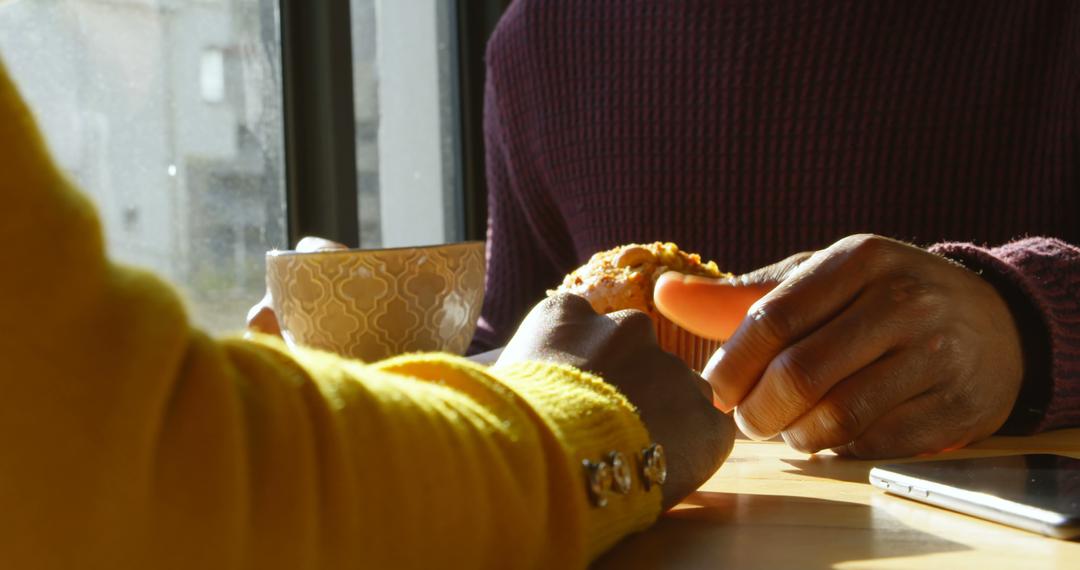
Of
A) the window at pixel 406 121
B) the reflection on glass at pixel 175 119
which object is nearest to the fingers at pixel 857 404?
the reflection on glass at pixel 175 119

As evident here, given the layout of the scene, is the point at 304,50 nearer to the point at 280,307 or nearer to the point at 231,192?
the point at 231,192

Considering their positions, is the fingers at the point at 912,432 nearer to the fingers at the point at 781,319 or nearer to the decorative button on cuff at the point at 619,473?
the fingers at the point at 781,319

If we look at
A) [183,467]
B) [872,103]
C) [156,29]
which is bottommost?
[183,467]

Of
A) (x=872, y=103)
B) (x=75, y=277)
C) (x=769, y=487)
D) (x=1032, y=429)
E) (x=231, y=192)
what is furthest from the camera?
(x=231, y=192)

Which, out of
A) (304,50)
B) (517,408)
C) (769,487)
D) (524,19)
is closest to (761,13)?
(524,19)

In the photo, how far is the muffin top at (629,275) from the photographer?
0.74 meters

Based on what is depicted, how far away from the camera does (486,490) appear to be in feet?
1.01

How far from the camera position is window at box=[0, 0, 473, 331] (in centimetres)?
116

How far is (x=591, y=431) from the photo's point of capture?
0.38 metres

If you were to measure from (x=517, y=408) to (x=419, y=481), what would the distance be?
0.06 metres

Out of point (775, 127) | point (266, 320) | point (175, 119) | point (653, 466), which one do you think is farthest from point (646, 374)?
point (175, 119)

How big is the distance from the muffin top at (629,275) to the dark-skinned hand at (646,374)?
23 centimetres

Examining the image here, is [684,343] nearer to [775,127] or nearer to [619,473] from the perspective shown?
[619,473]

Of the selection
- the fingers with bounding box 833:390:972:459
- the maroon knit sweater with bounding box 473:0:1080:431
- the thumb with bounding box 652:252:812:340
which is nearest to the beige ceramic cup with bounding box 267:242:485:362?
the thumb with bounding box 652:252:812:340
